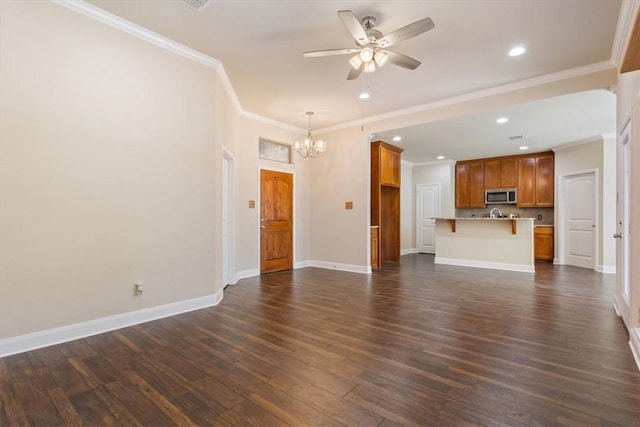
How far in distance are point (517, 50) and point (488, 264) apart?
15.2 feet

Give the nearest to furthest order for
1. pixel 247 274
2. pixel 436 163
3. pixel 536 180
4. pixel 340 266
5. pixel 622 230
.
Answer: pixel 622 230
pixel 247 274
pixel 340 266
pixel 536 180
pixel 436 163

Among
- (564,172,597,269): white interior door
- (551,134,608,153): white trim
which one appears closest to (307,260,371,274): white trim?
(564,172,597,269): white interior door

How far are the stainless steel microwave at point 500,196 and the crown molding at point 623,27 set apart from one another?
5.08 m

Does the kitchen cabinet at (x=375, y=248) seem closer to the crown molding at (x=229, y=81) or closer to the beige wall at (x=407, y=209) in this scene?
the crown molding at (x=229, y=81)

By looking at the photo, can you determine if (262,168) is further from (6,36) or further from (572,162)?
(572,162)

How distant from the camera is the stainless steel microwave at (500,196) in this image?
8.35 metres

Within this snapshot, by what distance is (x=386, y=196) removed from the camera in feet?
25.8

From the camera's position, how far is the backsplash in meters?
8.16

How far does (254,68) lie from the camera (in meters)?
4.05

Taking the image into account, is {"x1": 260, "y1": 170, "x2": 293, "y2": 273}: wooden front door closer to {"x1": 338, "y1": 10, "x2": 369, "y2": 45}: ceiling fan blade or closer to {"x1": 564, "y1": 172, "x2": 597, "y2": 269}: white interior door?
{"x1": 338, "y1": 10, "x2": 369, "y2": 45}: ceiling fan blade

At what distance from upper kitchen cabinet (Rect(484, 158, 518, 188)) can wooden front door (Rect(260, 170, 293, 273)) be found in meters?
5.74

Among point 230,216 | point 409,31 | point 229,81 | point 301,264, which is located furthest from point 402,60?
point 301,264

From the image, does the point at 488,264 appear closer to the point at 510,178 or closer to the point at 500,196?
the point at 500,196

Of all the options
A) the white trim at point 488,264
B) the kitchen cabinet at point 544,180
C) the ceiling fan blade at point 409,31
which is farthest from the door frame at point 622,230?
the kitchen cabinet at point 544,180
